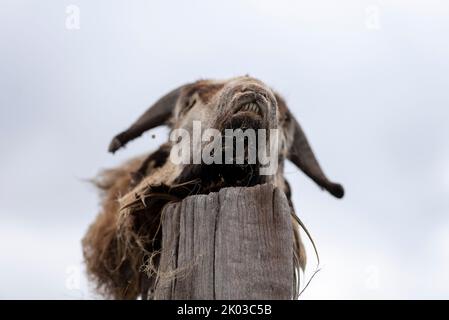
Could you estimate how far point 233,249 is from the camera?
307 cm

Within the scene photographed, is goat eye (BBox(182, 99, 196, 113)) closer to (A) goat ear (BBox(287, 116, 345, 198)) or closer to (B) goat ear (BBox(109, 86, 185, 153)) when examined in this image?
(B) goat ear (BBox(109, 86, 185, 153))

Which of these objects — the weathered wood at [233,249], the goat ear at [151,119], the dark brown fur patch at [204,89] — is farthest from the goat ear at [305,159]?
the weathered wood at [233,249]

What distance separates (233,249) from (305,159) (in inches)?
115

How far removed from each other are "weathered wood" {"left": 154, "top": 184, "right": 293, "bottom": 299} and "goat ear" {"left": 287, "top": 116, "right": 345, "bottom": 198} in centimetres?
251

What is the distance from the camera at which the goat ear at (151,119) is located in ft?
18.9

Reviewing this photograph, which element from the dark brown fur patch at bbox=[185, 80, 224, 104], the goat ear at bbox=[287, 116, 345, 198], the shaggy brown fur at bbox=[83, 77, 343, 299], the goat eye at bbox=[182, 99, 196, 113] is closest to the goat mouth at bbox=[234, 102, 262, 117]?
the shaggy brown fur at bbox=[83, 77, 343, 299]

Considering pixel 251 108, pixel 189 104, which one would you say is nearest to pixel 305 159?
pixel 189 104

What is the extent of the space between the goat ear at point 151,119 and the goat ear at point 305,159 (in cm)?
106

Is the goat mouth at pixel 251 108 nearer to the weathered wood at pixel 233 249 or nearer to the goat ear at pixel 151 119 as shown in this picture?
the weathered wood at pixel 233 249

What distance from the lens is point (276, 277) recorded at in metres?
3.03
